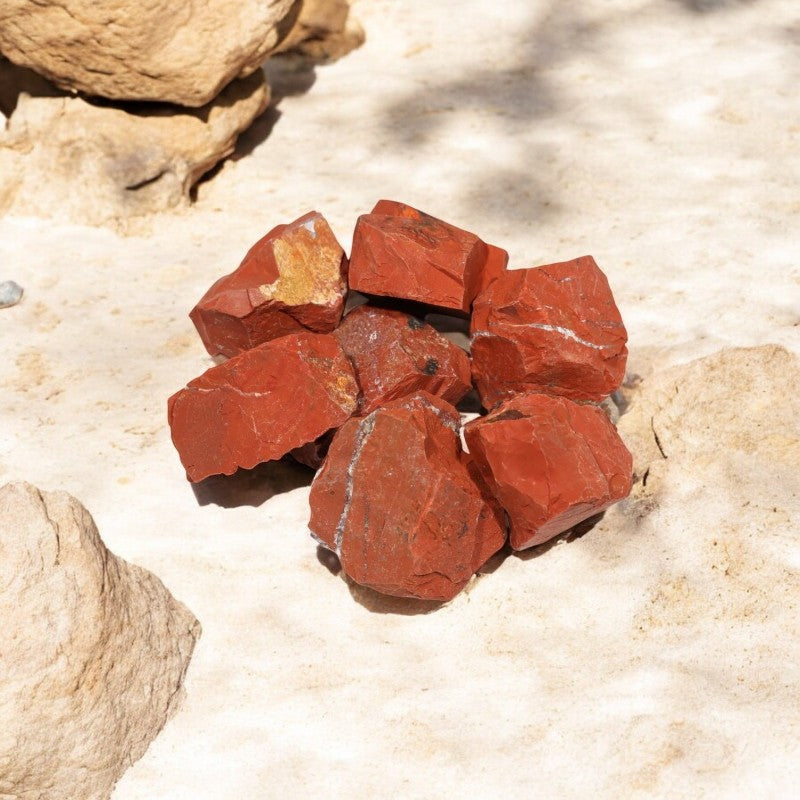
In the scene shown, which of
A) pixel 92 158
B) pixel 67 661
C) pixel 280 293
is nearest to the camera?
pixel 67 661

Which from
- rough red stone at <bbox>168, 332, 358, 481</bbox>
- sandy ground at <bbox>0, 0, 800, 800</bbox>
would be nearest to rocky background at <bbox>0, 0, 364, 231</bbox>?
sandy ground at <bbox>0, 0, 800, 800</bbox>

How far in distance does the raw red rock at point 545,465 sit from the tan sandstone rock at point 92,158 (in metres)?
1.94

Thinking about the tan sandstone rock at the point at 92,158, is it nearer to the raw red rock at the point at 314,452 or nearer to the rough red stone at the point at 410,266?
the rough red stone at the point at 410,266

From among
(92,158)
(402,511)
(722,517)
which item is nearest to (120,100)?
(92,158)

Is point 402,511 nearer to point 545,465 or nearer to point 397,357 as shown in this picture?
point 545,465

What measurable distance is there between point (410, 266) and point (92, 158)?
1.59 meters

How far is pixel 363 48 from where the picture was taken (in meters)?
4.66

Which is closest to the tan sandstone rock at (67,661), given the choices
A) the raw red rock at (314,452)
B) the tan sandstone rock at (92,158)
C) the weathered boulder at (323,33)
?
the raw red rock at (314,452)

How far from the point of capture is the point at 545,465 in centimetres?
221

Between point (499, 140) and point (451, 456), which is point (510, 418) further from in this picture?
point (499, 140)

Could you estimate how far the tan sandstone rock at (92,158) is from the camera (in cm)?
369

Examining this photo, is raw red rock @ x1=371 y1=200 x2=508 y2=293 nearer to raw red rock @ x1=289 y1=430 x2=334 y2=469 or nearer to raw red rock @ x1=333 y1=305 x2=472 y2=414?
raw red rock @ x1=333 y1=305 x2=472 y2=414

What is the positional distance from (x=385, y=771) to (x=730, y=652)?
0.72 m

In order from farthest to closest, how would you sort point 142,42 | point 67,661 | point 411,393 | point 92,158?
point 92,158 → point 142,42 → point 411,393 → point 67,661
